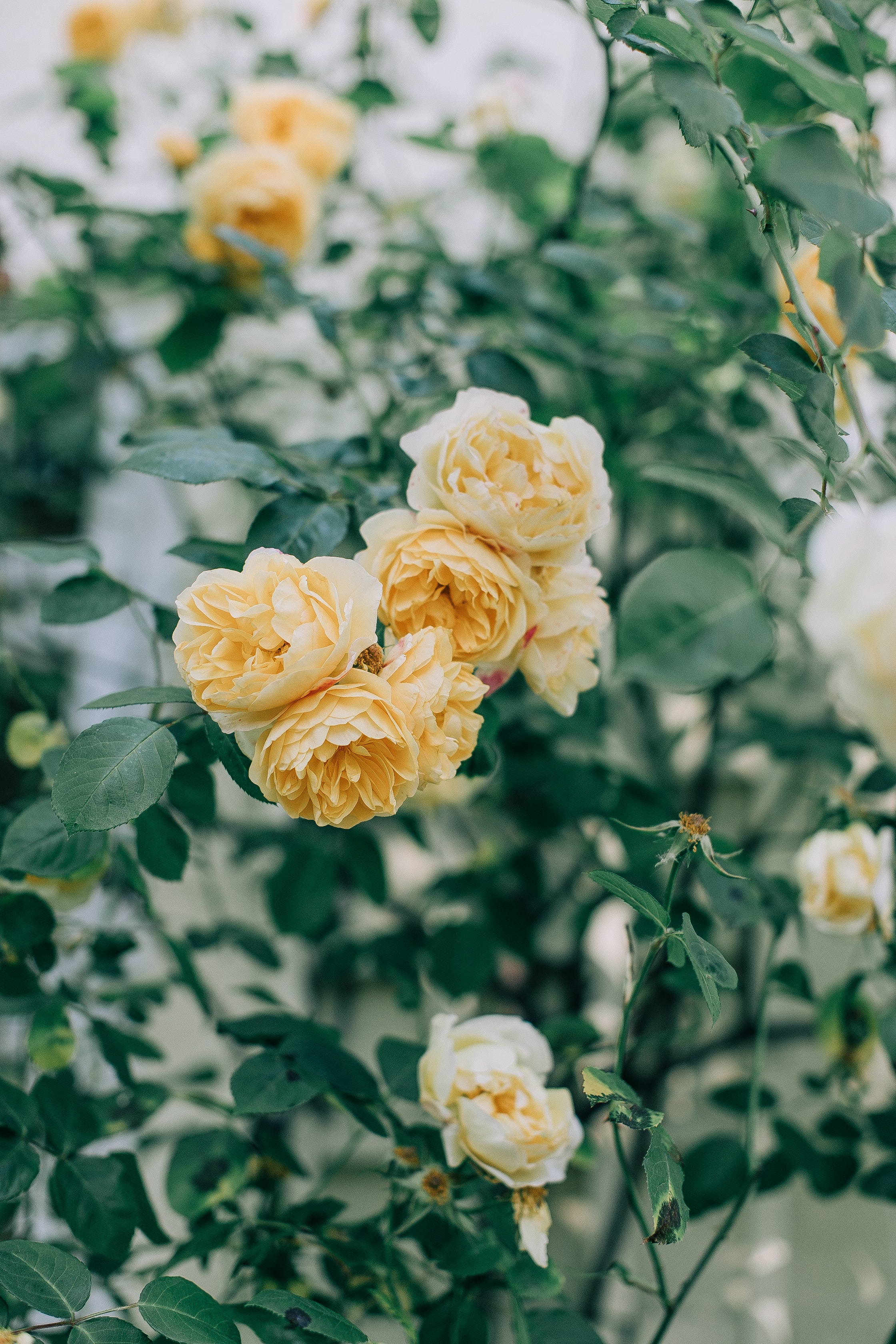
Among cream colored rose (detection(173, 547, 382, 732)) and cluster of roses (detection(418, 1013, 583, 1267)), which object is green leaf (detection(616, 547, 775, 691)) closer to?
cream colored rose (detection(173, 547, 382, 732))

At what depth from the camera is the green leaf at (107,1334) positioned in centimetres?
45

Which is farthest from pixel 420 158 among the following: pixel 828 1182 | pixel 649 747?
pixel 828 1182

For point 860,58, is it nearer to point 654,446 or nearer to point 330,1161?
point 654,446

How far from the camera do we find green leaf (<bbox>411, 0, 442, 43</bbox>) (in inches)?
33.3

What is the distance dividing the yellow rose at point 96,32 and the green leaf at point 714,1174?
1720 mm

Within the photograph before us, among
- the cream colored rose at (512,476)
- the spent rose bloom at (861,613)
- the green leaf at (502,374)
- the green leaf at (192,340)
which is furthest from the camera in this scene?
the green leaf at (192,340)

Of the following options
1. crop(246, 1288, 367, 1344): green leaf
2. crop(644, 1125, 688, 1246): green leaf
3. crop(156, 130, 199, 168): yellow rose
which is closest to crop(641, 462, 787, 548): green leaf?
crop(644, 1125, 688, 1246): green leaf

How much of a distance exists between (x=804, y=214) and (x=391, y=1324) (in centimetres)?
95

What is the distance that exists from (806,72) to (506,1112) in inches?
22.6

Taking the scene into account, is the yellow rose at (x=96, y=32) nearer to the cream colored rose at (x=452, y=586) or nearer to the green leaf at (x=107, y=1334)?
the cream colored rose at (x=452, y=586)

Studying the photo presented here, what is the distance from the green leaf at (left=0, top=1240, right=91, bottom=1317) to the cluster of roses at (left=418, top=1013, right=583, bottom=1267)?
21 cm

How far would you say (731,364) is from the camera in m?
1.23

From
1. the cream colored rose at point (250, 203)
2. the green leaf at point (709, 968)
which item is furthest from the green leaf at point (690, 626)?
the cream colored rose at point (250, 203)

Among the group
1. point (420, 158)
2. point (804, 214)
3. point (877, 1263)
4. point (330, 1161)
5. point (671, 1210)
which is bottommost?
point (330, 1161)
